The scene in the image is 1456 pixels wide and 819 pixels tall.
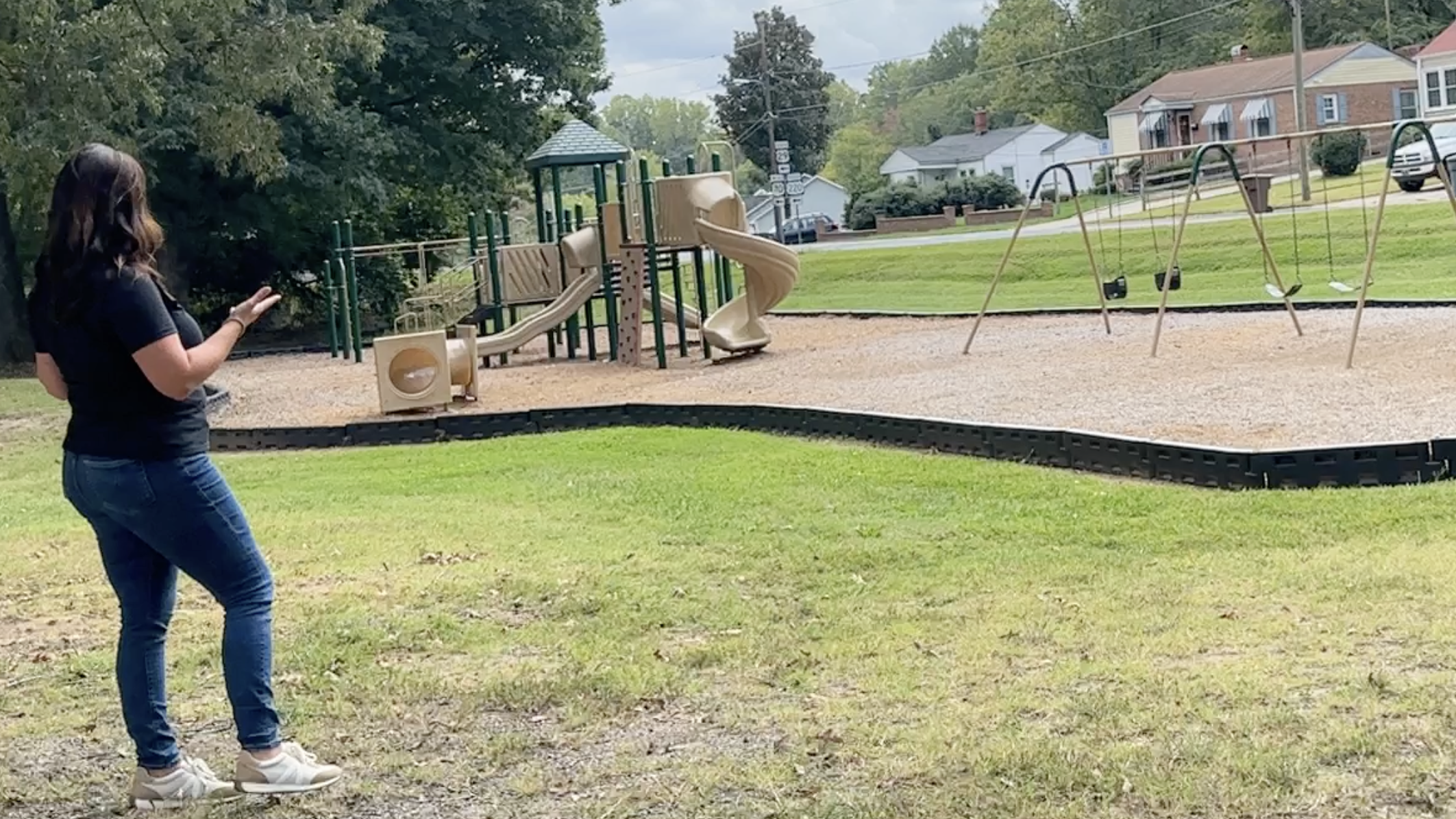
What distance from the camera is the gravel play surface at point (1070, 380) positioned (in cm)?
1037

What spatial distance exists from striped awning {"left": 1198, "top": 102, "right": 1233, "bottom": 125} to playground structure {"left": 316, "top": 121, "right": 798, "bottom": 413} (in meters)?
43.6

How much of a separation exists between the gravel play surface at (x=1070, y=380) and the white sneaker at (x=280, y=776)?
6.48 metres

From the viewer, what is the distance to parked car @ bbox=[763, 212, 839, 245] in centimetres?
4950

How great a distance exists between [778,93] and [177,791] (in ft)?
245

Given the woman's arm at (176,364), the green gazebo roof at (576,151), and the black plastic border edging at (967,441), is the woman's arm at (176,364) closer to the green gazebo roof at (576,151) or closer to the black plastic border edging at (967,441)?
the black plastic border edging at (967,441)

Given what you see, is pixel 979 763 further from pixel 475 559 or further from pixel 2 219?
pixel 2 219

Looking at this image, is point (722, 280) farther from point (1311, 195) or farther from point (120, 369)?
point (1311, 195)

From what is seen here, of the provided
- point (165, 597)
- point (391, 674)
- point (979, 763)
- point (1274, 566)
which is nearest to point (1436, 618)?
point (1274, 566)

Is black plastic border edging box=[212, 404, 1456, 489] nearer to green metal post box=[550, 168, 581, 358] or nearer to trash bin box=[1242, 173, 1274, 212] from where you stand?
trash bin box=[1242, 173, 1274, 212]

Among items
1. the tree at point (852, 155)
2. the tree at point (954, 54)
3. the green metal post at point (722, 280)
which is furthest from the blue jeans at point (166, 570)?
the tree at point (954, 54)

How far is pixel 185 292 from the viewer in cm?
3005

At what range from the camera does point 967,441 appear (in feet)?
34.0

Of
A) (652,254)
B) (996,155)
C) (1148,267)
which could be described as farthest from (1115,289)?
(996,155)

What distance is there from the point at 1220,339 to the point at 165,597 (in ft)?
41.7
